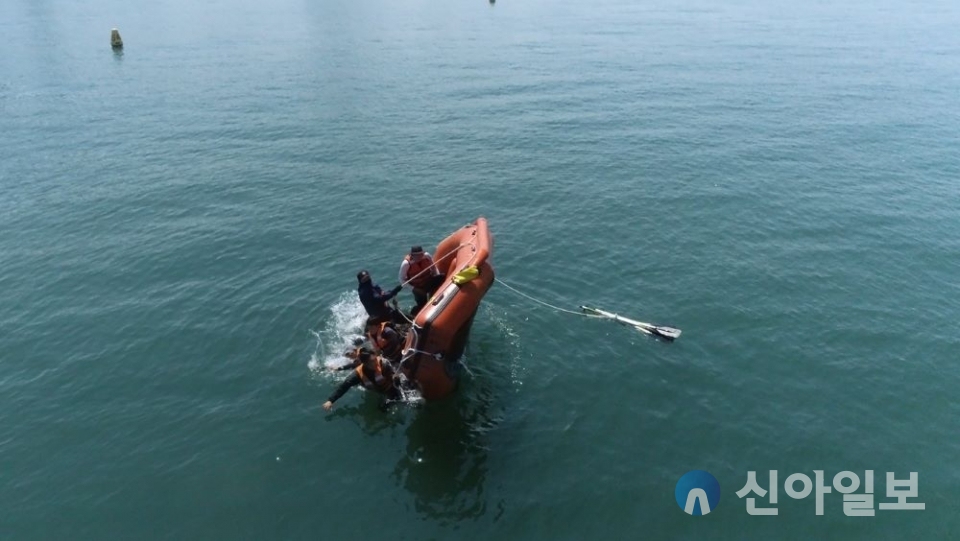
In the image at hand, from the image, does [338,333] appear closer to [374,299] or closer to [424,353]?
[374,299]

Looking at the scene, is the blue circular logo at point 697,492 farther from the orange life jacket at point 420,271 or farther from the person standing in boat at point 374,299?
the person standing in boat at point 374,299

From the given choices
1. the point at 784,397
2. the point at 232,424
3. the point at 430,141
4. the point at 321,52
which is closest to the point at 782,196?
the point at 784,397

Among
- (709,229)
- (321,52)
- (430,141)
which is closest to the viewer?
(709,229)

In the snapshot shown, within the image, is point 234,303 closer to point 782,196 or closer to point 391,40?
point 782,196

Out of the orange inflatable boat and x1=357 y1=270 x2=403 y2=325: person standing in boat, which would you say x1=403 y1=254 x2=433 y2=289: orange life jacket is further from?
the orange inflatable boat

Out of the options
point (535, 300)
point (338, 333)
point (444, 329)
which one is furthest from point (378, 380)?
point (535, 300)

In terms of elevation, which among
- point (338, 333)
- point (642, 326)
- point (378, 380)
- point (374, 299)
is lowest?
point (642, 326)
